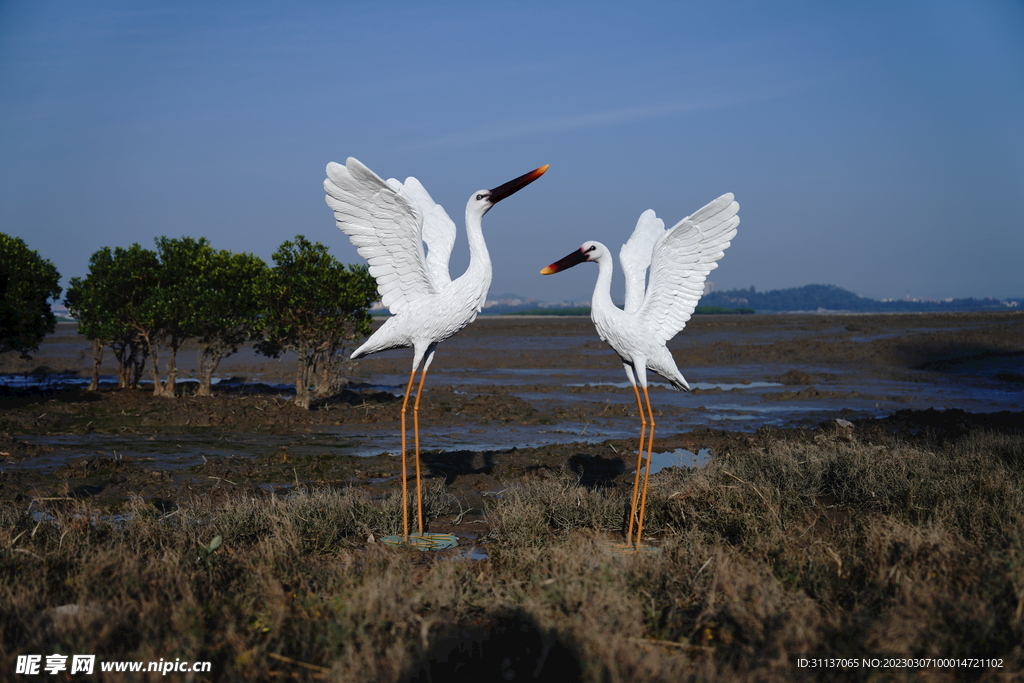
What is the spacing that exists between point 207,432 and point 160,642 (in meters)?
10.1

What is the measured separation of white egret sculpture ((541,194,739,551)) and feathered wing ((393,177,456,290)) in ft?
4.68

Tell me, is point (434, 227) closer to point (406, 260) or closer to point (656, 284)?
point (406, 260)

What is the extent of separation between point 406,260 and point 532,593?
3206 mm

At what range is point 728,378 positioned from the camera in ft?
79.9

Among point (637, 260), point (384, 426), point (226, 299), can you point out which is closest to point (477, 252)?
point (637, 260)

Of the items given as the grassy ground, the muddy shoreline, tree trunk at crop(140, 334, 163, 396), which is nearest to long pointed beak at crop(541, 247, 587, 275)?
the grassy ground

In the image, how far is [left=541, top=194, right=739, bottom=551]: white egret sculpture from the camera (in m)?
6.31

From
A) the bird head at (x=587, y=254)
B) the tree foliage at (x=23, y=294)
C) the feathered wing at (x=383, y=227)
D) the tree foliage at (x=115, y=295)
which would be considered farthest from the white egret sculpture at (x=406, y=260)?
the tree foliage at (x=23, y=294)

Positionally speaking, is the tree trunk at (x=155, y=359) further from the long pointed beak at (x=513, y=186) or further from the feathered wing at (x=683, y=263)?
the feathered wing at (x=683, y=263)

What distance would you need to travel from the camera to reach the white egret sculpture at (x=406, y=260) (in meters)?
6.13

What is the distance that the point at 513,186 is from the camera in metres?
6.23

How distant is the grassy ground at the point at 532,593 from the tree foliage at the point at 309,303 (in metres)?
9.57

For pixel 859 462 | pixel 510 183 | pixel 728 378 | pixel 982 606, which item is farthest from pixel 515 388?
pixel 982 606

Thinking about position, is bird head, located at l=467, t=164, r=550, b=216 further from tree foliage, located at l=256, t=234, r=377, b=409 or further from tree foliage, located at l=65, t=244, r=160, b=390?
tree foliage, located at l=65, t=244, r=160, b=390
